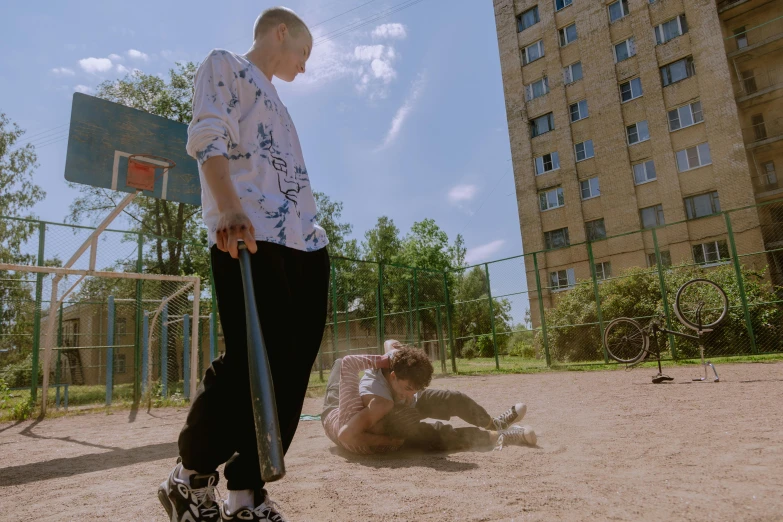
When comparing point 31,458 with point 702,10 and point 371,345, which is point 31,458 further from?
point 702,10

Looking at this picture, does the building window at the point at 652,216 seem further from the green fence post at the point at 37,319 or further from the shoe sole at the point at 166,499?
the shoe sole at the point at 166,499

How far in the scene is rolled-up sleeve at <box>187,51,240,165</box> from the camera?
154cm

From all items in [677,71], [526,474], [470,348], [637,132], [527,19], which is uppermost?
[527,19]

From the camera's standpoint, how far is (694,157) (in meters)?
21.4

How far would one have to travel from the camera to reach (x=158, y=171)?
6.83 m

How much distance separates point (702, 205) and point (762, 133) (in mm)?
3803

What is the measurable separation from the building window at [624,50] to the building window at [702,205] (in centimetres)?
750

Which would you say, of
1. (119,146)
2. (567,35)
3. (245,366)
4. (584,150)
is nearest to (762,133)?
(584,150)

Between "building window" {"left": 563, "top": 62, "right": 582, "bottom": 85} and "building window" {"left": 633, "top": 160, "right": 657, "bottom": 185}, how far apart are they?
570 centimetres

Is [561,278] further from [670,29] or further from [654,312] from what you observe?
[670,29]

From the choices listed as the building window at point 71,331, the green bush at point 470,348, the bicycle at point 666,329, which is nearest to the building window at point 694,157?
the bicycle at point 666,329

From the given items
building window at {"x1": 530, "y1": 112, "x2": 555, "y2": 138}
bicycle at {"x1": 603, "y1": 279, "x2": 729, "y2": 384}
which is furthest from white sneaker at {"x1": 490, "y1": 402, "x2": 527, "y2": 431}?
building window at {"x1": 530, "y1": 112, "x2": 555, "y2": 138}

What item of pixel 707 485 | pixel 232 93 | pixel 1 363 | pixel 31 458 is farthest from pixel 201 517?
pixel 1 363

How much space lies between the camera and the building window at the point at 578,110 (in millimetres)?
24859
